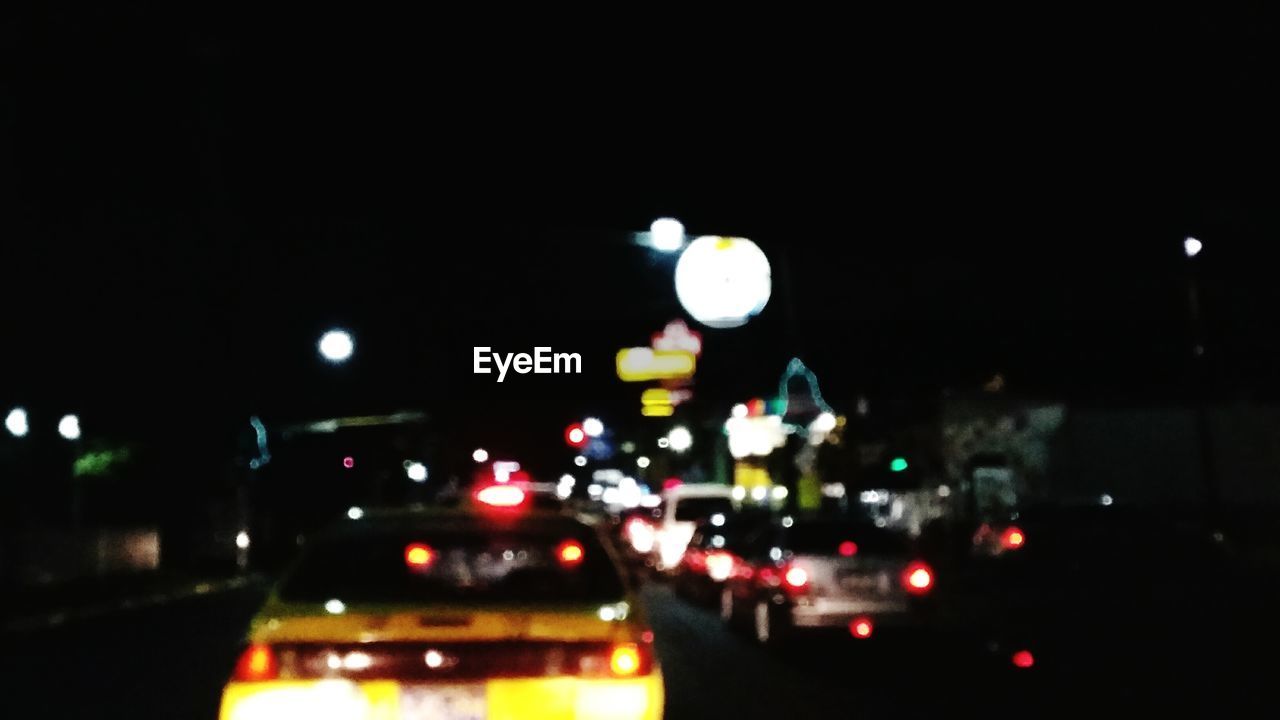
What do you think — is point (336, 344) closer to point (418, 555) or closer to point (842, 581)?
point (842, 581)

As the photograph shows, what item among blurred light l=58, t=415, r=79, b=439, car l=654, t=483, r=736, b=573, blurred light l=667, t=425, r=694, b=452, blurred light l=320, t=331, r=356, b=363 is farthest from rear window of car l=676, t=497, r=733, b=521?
blurred light l=667, t=425, r=694, b=452

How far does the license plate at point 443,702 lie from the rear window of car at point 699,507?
17.9 metres

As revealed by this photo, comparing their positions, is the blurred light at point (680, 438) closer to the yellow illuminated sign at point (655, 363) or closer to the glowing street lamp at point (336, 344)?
the yellow illuminated sign at point (655, 363)

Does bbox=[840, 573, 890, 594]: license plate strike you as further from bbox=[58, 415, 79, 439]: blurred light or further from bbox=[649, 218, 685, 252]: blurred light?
bbox=[58, 415, 79, 439]: blurred light

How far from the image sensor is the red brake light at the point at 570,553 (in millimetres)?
7045

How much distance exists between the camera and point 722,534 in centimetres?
1900

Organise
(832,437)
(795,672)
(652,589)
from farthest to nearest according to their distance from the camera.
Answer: (832,437)
(652,589)
(795,672)

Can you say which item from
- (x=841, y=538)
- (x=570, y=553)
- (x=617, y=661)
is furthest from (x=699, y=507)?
(x=617, y=661)

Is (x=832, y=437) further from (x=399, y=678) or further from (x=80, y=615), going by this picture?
(x=399, y=678)

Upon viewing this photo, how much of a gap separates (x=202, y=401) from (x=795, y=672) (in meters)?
Result: 24.1

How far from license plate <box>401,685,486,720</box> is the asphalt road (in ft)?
15.4

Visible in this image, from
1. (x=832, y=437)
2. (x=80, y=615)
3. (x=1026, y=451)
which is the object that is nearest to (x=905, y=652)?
(x=80, y=615)

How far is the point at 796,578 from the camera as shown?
14.2 m

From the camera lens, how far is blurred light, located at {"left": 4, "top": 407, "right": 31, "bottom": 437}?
28859 millimetres
